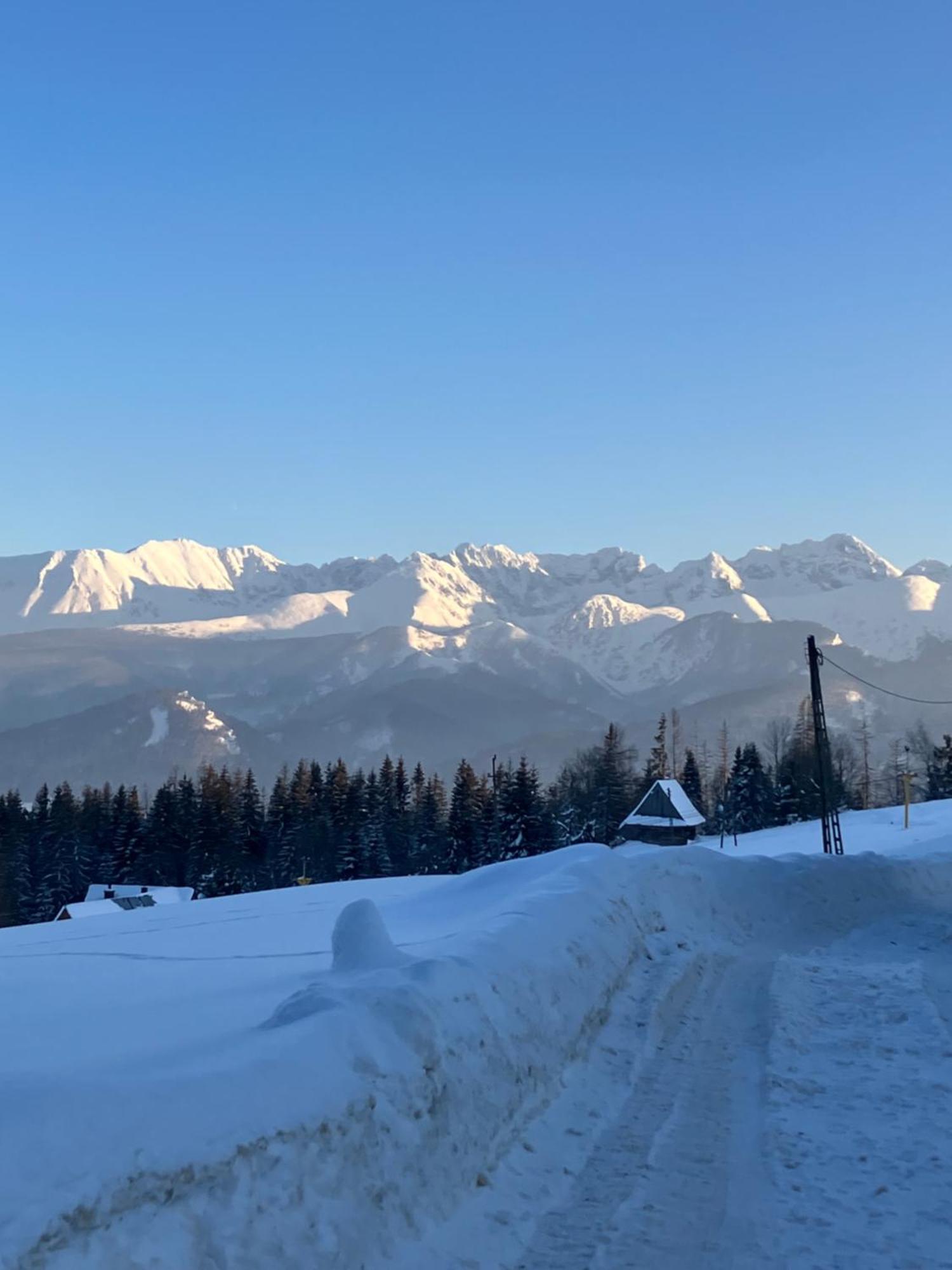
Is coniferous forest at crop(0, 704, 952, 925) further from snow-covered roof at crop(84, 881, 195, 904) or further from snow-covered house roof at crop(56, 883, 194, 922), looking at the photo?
snow-covered roof at crop(84, 881, 195, 904)

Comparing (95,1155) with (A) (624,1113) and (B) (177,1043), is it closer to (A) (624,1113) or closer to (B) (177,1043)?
(B) (177,1043)

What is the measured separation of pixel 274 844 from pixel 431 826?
10475mm

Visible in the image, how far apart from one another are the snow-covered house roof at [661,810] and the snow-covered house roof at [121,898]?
1095 inches

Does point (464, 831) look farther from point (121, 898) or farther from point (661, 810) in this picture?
point (121, 898)

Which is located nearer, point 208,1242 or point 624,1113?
point 208,1242

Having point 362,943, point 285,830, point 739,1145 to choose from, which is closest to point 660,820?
point 285,830

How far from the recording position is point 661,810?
66.1m

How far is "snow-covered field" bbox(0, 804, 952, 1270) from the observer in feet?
14.9

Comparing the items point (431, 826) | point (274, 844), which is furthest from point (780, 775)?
point (274, 844)

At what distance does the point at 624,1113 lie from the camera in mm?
7262

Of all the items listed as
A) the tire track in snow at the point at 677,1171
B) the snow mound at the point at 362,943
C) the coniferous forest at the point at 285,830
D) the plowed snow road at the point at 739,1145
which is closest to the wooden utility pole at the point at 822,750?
the plowed snow road at the point at 739,1145

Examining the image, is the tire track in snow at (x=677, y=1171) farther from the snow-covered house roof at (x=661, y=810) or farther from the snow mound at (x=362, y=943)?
the snow-covered house roof at (x=661, y=810)

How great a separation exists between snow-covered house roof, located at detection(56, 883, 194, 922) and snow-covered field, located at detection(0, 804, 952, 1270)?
40.9 m

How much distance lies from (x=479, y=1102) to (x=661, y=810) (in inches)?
2411
